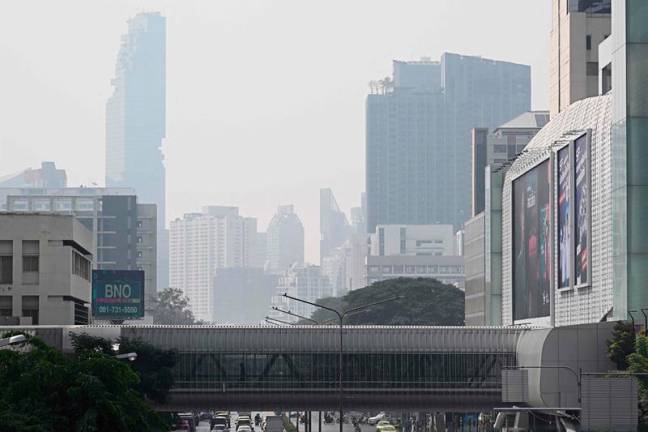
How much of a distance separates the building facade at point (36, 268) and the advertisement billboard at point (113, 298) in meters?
30.7

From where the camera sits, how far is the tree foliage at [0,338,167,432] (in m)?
62.8

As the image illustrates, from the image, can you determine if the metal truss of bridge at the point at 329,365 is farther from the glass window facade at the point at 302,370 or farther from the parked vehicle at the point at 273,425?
the parked vehicle at the point at 273,425

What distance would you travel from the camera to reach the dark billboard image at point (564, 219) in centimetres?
11831

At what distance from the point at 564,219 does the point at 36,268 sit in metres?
39.3

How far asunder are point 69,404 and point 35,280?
191ft

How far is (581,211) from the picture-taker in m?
115

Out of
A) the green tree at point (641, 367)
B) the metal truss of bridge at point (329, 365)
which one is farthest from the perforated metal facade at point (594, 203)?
the green tree at point (641, 367)

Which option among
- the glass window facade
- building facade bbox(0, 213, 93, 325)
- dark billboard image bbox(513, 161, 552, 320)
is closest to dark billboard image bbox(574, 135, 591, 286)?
dark billboard image bbox(513, 161, 552, 320)

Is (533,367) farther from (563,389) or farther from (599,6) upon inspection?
(599,6)

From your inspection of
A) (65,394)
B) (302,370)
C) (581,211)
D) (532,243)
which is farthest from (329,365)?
(65,394)

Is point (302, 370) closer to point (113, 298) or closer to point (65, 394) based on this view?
point (65, 394)

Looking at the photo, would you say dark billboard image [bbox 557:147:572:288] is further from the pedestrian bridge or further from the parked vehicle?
the parked vehicle

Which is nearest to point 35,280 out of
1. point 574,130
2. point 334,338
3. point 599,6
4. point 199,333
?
point 199,333

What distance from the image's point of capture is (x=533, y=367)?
94562mm
